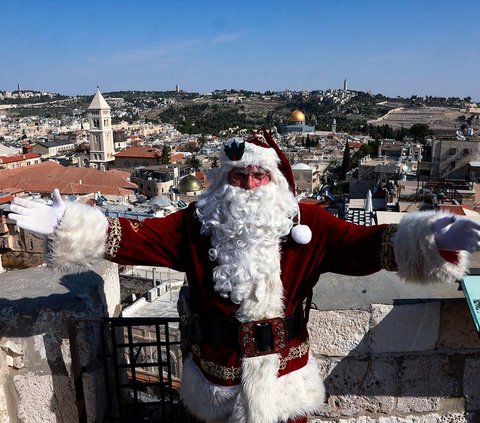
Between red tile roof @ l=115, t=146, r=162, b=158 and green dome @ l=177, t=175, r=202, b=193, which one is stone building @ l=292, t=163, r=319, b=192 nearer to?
green dome @ l=177, t=175, r=202, b=193

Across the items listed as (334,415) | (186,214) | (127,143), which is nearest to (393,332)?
(334,415)

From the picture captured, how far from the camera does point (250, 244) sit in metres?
1.88

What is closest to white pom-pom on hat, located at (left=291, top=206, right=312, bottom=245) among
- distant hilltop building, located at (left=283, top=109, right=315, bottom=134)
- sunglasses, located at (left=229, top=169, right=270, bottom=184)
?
sunglasses, located at (left=229, top=169, right=270, bottom=184)

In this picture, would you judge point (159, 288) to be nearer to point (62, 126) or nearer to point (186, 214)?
point (186, 214)

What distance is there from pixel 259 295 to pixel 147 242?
448 mm

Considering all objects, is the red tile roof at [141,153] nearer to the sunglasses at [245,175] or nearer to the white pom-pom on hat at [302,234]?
the sunglasses at [245,175]

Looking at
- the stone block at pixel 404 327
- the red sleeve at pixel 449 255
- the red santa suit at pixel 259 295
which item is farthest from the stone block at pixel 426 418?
the red sleeve at pixel 449 255

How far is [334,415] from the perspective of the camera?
2.36 meters

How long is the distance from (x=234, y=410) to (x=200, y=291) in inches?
16.9

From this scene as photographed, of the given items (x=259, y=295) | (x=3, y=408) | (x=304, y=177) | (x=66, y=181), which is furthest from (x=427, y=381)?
(x=66, y=181)

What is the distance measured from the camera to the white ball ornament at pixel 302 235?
1.85 m

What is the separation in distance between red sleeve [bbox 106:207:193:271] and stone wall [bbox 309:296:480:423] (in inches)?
26.3

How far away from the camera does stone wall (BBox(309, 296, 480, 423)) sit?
7.25 feet

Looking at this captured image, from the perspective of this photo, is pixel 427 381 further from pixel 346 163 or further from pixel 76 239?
pixel 346 163
